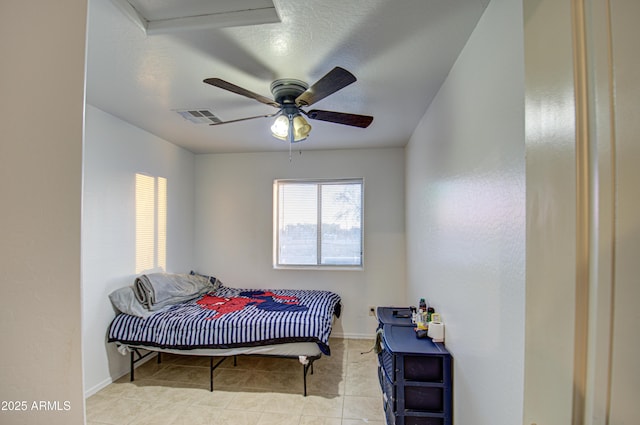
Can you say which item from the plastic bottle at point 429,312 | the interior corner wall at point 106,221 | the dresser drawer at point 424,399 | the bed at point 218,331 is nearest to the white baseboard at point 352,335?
the bed at point 218,331

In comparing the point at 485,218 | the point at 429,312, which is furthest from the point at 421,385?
the point at 485,218

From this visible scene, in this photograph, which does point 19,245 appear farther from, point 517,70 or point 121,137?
point 121,137

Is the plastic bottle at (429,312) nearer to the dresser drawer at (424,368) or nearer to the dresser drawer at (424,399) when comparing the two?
the dresser drawer at (424,368)

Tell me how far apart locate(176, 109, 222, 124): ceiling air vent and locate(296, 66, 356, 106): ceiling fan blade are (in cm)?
120

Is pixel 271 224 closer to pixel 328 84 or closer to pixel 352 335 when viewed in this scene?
→ pixel 352 335

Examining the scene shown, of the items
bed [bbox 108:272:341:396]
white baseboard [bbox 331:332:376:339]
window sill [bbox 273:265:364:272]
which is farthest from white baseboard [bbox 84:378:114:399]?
white baseboard [bbox 331:332:376:339]

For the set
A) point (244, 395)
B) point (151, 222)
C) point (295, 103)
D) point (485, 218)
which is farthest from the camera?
point (151, 222)

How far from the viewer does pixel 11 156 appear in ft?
1.52

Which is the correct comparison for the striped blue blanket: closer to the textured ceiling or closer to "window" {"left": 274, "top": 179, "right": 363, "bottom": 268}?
"window" {"left": 274, "top": 179, "right": 363, "bottom": 268}

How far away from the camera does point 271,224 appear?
4156mm

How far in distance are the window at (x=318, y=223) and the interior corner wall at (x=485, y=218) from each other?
1989 mm

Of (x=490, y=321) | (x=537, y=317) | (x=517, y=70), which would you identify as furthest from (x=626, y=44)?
(x=490, y=321)

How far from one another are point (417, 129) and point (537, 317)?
2.77 meters

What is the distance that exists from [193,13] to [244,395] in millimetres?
2920
